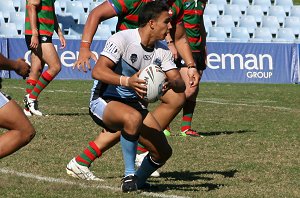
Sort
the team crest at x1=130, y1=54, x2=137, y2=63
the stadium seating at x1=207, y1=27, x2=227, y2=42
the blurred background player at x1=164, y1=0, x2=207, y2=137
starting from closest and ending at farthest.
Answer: the team crest at x1=130, y1=54, x2=137, y2=63 < the blurred background player at x1=164, y1=0, x2=207, y2=137 < the stadium seating at x1=207, y1=27, x2=227, y2=42

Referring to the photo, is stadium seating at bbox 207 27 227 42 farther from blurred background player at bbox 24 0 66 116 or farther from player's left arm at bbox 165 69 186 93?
player's left arm at bbox 165 69 186 93

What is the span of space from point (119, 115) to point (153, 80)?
0.46m

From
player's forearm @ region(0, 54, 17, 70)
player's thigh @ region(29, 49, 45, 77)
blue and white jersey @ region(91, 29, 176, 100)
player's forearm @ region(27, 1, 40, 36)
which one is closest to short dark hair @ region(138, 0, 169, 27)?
blue and white jersey @ region(91, 29, 176, 100)

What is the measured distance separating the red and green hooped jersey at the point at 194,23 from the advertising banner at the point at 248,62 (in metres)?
14.1

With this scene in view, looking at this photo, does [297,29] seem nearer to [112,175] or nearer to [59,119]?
→ [59,119]

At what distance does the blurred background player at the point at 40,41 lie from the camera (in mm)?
13852

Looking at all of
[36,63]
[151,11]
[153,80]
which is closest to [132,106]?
[153,80]

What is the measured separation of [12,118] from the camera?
273 inches

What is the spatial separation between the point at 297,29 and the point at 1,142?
1071 inches

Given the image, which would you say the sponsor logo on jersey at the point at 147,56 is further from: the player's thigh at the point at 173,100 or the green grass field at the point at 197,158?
the player's thigh at the point at 173,100

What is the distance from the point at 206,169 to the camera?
9.07m

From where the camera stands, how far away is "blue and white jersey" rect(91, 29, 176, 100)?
24.1ft

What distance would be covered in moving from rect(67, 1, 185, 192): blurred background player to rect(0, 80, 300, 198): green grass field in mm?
325

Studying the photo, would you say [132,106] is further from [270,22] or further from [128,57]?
[270,22]
